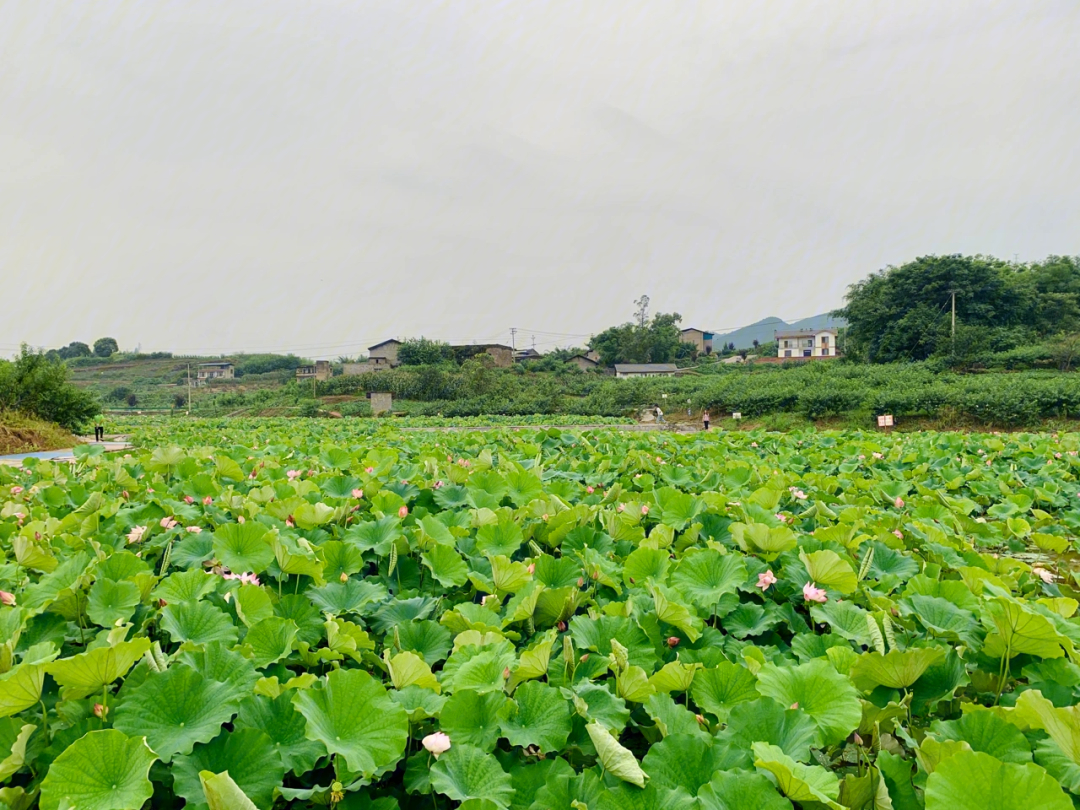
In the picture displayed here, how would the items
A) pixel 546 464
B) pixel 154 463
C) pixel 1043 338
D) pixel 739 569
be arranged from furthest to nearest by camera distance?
1. pixel 1043 338
2. pixel 546 464
3. pixel 154 463
4. pixel 739 569

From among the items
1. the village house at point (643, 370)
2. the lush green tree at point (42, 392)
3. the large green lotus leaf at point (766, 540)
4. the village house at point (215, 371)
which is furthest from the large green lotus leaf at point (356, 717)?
the village house at point (215, 371)

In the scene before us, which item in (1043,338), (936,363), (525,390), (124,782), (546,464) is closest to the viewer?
(124,782)

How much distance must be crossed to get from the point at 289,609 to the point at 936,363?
35429 mm

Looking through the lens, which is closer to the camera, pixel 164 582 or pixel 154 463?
pixel 164 582

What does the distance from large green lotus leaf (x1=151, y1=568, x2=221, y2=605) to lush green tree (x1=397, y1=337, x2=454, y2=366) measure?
2198 inches

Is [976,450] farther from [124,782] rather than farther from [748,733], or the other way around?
[124,782]

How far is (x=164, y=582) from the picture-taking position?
1.40 meters

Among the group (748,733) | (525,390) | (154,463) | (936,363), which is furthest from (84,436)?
(936,363)

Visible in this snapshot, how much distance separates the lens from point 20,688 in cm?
93

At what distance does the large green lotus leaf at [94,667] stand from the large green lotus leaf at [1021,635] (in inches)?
54.9

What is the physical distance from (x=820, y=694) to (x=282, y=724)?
834mm

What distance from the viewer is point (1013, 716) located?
962 millimetres

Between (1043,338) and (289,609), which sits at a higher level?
(1043,338)

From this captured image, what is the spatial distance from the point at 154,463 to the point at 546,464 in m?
2.13
